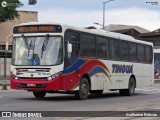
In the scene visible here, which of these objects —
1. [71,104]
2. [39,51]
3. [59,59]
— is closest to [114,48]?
[59,59]

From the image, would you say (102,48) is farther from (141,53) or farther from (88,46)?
(141,53)

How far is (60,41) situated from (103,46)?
386cm

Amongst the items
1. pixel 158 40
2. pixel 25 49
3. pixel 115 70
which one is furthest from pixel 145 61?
pixel 158 40

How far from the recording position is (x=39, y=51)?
1908 cm

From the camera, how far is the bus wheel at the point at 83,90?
2030 centimetres

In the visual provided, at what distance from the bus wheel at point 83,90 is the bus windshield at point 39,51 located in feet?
6.35

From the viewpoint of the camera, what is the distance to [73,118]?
13.0 m

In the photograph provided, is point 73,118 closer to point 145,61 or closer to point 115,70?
point 115,70

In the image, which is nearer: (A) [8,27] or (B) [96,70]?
(B) [96,70]

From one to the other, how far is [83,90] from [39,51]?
112 inches

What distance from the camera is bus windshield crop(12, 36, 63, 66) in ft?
62.3

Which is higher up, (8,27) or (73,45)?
(8,27)

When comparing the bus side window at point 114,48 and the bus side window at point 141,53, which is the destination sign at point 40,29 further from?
the bus side window at point 141,53

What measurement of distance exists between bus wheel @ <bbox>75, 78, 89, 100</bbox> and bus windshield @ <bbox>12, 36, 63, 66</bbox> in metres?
1.94
